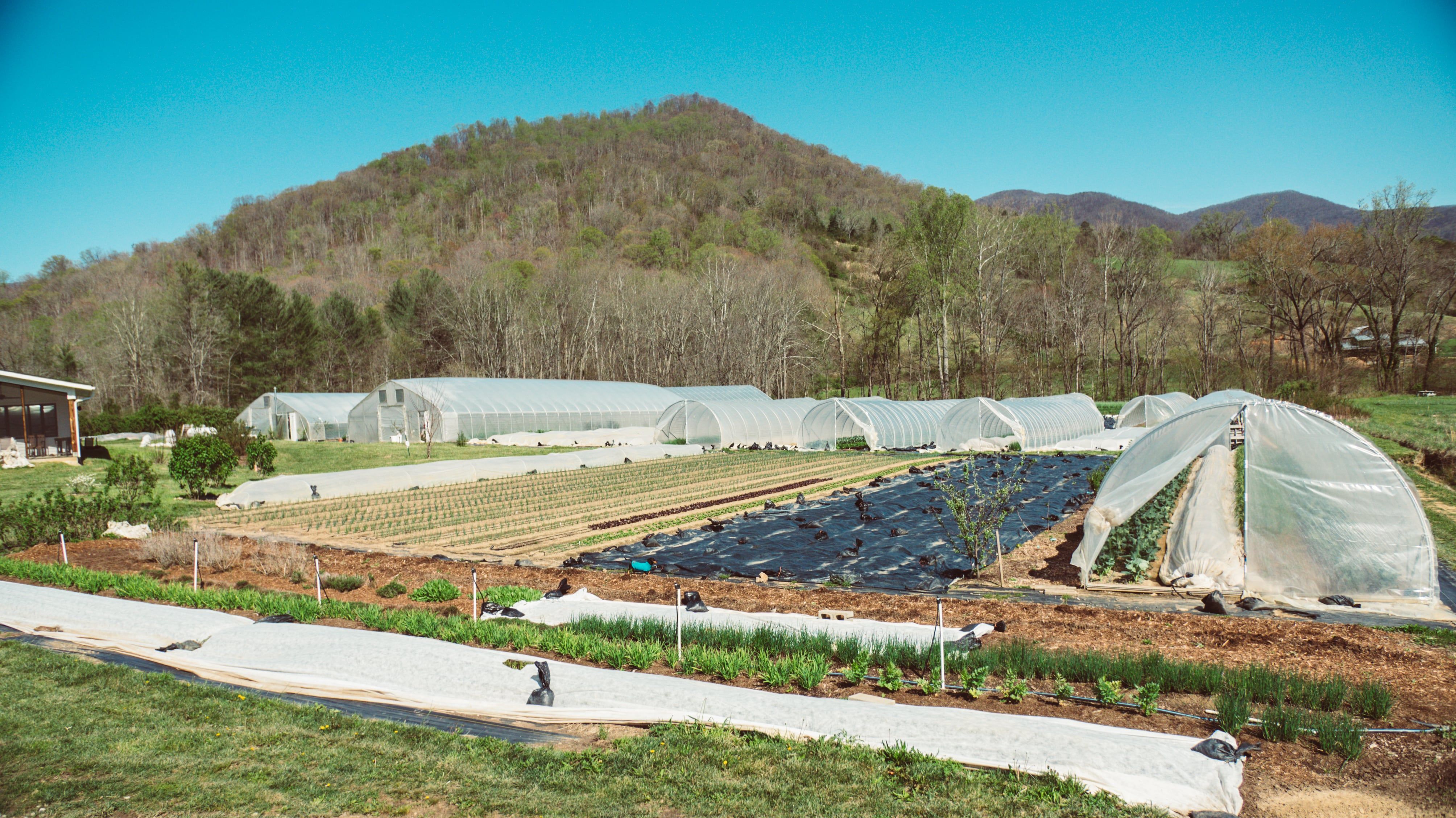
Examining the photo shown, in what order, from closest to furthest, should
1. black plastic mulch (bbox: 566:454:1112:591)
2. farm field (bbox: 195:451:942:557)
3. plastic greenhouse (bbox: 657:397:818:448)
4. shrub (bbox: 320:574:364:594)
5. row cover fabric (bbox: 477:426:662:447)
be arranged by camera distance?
1. shrub (bbox: 320:574:364:594)
2. black plastic mulch (bbox: 566:454:1112:591)
3. farm field (bbox: 195:451:942:557)
4. plastic greenhouse (bbox: 657:397:818:448)
5. row cover fabric (bbox: 477:426:662:447)

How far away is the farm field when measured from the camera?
49.5ft

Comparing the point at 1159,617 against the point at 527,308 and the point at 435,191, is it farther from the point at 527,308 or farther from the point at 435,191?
the point at 435,191

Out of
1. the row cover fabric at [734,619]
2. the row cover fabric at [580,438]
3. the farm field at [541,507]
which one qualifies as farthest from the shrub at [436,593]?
the row cover fabric at [580,438]

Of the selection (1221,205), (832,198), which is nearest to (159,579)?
(832,198)

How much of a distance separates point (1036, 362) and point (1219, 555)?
4667 centimetres

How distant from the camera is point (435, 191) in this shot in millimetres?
122000

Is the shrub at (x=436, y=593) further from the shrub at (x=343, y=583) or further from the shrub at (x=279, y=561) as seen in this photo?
the shrub at (x=279, y=561)

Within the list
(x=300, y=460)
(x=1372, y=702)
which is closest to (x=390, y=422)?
(x=300, y=460)

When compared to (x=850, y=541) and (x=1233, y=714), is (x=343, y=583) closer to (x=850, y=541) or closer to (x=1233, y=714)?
(x=850, y=541)

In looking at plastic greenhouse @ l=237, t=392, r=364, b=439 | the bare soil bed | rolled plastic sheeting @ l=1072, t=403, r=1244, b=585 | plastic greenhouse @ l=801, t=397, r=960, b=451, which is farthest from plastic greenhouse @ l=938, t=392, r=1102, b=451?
plastic greenhouse @ l=237, t=392, r=364, b=439

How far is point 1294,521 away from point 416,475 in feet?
67.2

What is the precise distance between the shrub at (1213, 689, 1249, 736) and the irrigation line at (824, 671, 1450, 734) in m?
0.14

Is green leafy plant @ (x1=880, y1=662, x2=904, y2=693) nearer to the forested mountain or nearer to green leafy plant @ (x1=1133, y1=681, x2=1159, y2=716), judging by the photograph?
green leafy plant @ (x1=1133, y1=681, x2=1159, y2=716)

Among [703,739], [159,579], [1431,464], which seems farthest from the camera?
[1431,464]
